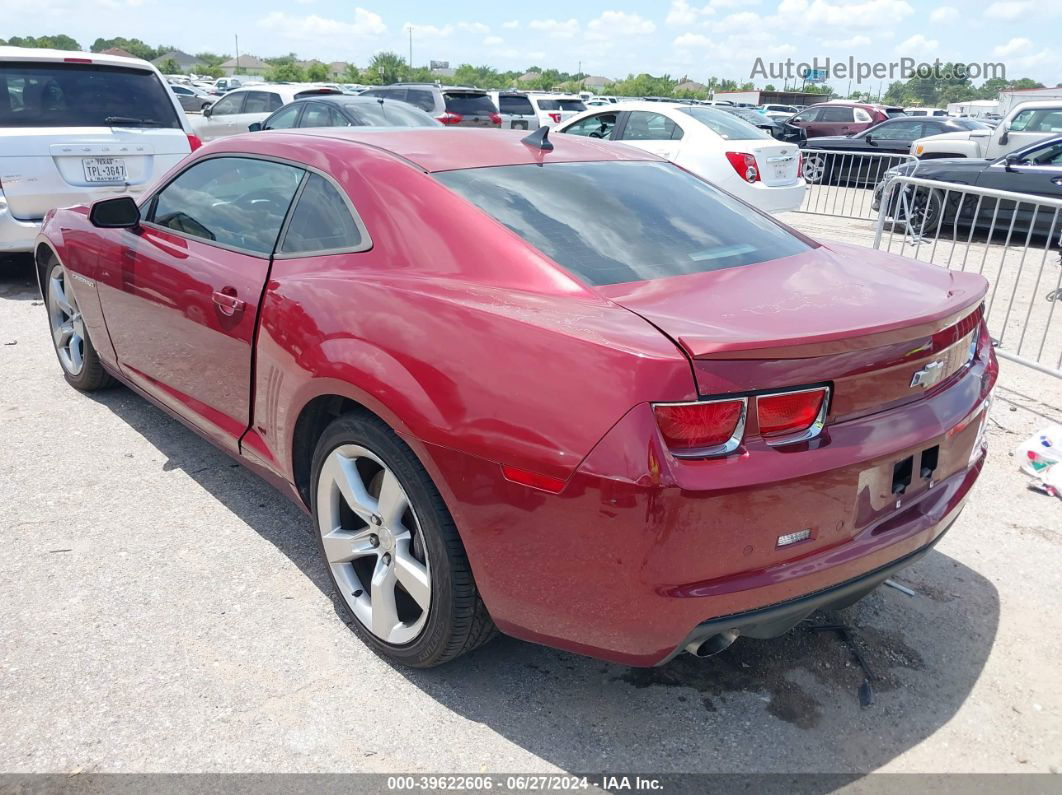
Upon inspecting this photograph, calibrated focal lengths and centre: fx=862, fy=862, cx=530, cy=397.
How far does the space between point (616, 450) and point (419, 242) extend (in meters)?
1.04

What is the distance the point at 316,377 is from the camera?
2.67 m

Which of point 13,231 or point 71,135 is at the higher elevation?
point 71,135

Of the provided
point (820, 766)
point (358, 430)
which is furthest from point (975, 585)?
point (358, 430)

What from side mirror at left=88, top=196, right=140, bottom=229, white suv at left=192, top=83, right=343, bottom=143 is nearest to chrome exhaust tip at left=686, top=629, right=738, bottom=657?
side mirror at left=88, top=196, right=140, bottom=229

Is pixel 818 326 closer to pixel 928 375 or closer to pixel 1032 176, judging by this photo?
pixel 928 375

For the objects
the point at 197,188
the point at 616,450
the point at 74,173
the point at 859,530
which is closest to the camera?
the point at 616,450

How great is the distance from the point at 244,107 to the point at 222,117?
0.43 m

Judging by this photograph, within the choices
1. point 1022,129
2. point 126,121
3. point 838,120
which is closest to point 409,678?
point 126,121

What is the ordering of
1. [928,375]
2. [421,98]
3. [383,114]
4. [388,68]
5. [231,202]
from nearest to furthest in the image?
[928,375] → [231,202] → [383,114] → [421,98] → [388,68]

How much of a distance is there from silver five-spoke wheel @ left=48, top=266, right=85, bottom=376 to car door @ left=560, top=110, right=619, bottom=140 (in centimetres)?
803

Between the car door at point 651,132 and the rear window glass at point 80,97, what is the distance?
5570 millimetres

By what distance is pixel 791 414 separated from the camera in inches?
81.8

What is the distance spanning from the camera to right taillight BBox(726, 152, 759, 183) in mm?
10055

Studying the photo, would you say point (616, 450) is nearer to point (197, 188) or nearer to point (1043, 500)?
point (197, 188)
